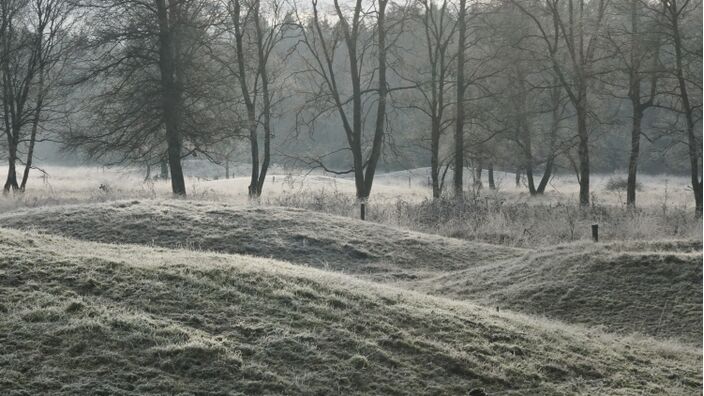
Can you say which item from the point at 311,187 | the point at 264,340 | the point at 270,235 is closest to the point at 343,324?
the point at 264,340

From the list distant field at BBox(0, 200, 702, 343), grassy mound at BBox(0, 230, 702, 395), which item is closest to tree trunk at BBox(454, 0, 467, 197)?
distant field at BBox(0, 200, 702, 343)

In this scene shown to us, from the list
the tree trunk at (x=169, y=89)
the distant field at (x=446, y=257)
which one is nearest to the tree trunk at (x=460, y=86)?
the tree trunk at (x=169, y=89)

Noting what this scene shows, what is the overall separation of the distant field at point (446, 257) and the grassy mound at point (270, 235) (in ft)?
0.07

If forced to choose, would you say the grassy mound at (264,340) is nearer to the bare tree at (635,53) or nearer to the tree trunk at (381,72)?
the bare tree at (635,53)

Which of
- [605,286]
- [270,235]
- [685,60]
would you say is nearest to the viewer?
[605,286]

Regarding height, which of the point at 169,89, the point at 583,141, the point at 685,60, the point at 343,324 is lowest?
the point at 343,324

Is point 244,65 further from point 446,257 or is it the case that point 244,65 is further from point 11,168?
point 446,257

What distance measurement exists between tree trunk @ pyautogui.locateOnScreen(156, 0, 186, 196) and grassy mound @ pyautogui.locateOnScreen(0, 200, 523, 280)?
754 centimetres

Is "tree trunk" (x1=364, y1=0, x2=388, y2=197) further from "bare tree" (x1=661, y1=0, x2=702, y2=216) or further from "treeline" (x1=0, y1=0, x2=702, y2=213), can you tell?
"bare tree" (x1=661, y1=0, x2=702, y2=216)

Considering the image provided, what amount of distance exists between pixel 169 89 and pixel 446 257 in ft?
42.7

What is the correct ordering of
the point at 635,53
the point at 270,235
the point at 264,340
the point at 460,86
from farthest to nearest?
the point at 460,86 → the point at 635,53 → the point at 270,235 → the point at 264,340

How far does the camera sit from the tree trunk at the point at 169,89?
78.5 ft

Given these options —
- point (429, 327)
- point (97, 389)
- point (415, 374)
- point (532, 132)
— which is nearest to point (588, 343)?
point (429, 327)

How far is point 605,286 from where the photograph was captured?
10711mm
